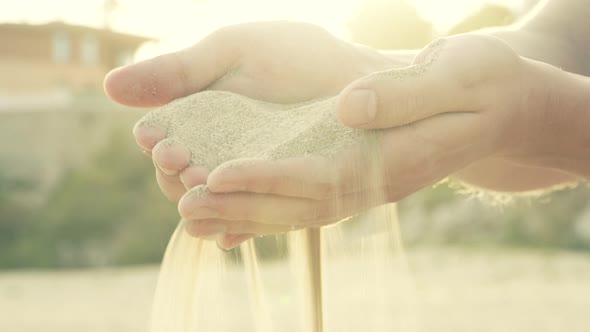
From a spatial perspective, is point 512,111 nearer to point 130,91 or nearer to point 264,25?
point 264,25

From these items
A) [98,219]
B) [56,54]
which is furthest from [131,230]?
[56,54]

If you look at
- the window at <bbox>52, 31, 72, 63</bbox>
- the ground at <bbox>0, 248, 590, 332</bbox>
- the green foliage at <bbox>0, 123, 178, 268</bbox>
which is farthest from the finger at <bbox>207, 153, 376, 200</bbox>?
the window at <bbox>52, 31, 72, 63</bbox>

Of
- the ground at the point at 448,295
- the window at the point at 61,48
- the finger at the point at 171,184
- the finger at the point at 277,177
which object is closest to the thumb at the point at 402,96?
the finger at the point at 277,177

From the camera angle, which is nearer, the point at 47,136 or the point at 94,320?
the point at 94,320

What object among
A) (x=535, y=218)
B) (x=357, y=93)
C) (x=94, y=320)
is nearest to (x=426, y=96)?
(x=357, y=93)

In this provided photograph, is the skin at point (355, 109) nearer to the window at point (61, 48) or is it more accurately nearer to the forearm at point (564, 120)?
the forearm at point (564, 120)

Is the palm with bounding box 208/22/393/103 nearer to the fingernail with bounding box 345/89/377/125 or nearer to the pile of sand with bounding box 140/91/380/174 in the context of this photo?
the pile of sand with bounding box 140/91/380/174
